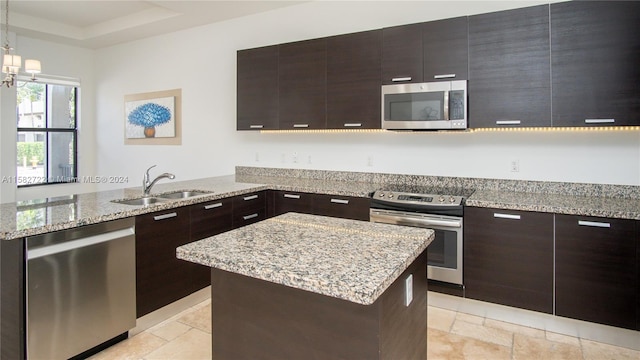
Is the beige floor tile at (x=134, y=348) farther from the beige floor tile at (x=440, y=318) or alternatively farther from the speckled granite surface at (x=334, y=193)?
the beige floor tile at (x=440, y=318)

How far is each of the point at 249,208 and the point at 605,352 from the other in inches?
112

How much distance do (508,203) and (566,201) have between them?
0.44 meters

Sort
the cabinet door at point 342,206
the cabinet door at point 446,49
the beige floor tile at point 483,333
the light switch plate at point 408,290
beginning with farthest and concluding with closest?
the cabinet door at point 342,206 → the cabinet door at point 446,49 → the beige floor tile at point 483,333 → the light switch plate at point 408,290

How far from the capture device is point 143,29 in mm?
4977

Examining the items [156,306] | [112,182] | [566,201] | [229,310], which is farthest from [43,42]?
[566,201]

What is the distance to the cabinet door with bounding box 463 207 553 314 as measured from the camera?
2.65 m

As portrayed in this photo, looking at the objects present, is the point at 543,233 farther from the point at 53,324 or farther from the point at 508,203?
the point at 53,324

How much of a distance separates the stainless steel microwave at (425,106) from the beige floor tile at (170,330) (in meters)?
2.24

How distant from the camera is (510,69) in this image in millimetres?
2881

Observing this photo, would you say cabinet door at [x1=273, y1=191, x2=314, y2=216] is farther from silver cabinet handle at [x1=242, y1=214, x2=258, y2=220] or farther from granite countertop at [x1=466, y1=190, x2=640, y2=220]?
granite countertop at [x1=466, y1=190, x2=640, y2=220]

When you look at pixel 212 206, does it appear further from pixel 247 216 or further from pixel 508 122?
pixel 508 122

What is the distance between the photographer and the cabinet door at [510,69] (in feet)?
9.14

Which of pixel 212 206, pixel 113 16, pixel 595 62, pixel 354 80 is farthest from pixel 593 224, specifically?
pixel 113 16

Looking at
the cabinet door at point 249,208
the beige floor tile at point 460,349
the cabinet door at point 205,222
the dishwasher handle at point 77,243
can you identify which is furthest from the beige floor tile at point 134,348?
the beige floor tile at point 460,349
